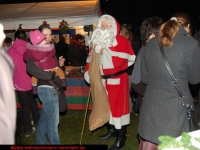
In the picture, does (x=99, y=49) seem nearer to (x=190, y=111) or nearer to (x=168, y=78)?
(x=168, y=78)

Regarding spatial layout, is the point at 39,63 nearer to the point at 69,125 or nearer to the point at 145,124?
the point at 145,124

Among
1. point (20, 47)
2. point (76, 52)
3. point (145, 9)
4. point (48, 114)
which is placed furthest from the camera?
point (145, 9)

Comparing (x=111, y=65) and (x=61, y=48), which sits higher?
(x=111, y=65)

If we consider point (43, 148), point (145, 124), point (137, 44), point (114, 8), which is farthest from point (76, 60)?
point (114, 8)

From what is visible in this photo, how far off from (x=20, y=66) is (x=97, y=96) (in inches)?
56.5

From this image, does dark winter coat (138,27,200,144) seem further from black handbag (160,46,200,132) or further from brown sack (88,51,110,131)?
brown sack (88,51,110,131)

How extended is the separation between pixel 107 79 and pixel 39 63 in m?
0.98

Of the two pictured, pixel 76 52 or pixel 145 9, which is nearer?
pixel 76 52

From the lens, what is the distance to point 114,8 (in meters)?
23.8

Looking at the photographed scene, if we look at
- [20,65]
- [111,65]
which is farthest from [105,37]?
[20,65]

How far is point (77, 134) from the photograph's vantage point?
5.40 metres

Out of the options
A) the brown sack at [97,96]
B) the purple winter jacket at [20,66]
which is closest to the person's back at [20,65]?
the purple winter jacket at [20,66]

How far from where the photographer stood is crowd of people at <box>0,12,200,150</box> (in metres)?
2.88

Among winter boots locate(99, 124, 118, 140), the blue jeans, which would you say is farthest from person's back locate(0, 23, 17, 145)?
winter boots locate(99, 124, 118, 140)
